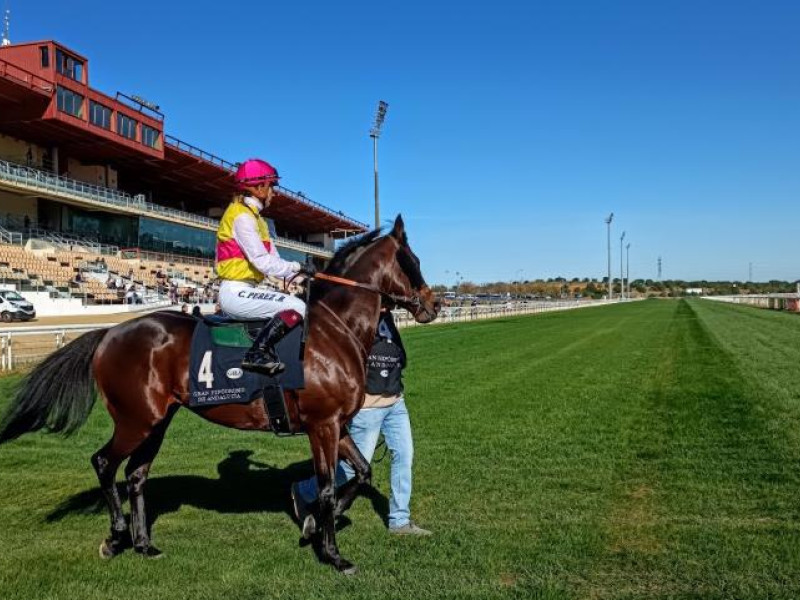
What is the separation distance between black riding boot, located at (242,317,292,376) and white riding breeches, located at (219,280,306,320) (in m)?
0.13

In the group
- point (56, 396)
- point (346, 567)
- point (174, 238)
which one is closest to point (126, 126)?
point (174, 238)

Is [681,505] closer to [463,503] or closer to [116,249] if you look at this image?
[463,503]

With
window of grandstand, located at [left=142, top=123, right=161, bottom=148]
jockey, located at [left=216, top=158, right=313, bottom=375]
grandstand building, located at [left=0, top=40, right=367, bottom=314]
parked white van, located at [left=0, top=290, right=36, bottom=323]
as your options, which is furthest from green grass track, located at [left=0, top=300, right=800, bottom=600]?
window of grandstand, located at [left=142, top=123, right=161, bottom=148]

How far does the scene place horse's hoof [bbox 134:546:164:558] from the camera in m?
4.57

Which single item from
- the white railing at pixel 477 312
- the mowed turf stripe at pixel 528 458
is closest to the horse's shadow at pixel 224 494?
the mowed turf stripe at pixel 528 458

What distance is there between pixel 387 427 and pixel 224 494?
6.25 feet

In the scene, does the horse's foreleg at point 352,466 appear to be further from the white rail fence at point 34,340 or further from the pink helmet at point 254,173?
the pink helmet at point 254,173

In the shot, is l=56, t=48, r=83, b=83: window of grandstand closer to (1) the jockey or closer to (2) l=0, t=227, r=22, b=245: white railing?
(2) l=0, t=227, r=22, b=245: white railing

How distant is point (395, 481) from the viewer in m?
5.02

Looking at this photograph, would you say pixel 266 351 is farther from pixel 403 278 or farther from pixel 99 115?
pixel 99 115

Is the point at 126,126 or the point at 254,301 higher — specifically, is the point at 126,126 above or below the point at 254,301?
above

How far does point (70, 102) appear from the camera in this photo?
1570 inches

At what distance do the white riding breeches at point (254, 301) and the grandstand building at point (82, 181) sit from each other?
30.3 meters

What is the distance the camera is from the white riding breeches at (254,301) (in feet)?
15.1
